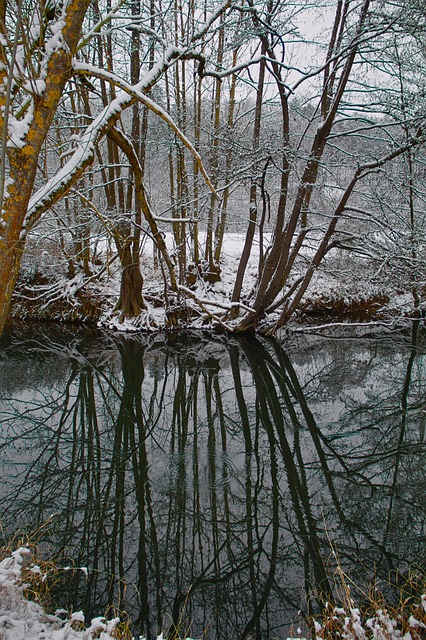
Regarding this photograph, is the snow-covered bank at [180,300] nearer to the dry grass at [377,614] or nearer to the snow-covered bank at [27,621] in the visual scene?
the dry grass at [377,614]

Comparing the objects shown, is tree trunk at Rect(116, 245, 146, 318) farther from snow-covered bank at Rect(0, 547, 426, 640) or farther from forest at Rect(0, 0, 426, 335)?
snow-covered bank at Rect(0, 547, 426, 640)

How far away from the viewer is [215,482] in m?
4.67

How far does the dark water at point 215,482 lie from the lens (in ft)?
10.7

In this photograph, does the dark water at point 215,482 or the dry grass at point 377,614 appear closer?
the dry grass at point 377,614

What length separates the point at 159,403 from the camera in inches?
280

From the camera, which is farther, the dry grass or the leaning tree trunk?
the dry grass

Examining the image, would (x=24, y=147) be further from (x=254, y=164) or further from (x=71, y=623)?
(x=254, y=164)

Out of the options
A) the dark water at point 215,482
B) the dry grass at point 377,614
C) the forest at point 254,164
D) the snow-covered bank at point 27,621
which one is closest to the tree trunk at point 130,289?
the forest at point 254,164

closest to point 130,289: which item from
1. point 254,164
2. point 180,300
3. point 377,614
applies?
point 180,300

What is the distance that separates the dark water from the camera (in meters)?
3.26

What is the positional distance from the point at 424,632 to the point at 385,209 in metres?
8.85

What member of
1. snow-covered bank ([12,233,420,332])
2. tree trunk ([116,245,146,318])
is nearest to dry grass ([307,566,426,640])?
snow-covered bank ([12,233,420,332])

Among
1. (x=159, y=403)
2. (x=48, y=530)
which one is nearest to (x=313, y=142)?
(x=159, y=403)

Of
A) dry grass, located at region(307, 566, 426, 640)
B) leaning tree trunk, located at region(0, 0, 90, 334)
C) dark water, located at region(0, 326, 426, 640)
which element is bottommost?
dark water, located at region(0, 326, 426, 640)
